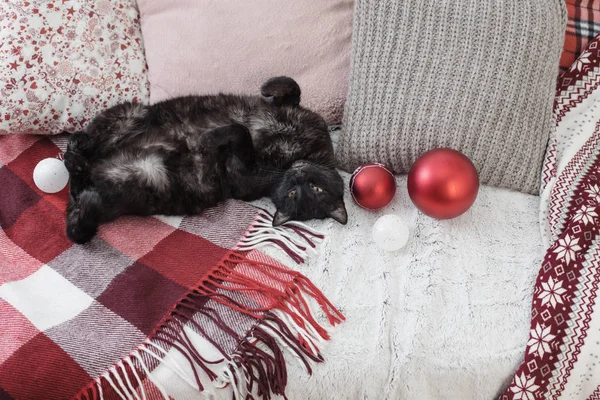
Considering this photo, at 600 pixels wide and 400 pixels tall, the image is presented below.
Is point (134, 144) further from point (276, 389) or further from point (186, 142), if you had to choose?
point (276, 389)

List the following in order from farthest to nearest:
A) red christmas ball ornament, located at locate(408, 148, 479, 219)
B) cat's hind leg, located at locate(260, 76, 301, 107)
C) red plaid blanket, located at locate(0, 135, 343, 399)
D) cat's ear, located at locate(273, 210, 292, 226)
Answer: cat's hind leg, located at locate(260, 76, 301, 107), cat's ear, located at locate(273, 210, 292, 226), red christmas ball ornament, located at locate(408, 148, 479, 219), red plaid blanket, located at locate(0, 135, 343, 399)

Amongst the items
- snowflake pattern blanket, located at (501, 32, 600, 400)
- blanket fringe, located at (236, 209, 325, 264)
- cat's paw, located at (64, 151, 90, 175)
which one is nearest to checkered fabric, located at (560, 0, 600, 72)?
snowflake pattern blanket, located at (501, 32, 600, 400)

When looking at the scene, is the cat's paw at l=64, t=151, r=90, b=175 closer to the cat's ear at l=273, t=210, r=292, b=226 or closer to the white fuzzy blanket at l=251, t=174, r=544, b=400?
the cat's ear at l=273, t=210, r=292, b=226

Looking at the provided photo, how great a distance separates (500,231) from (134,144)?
978 millimetres

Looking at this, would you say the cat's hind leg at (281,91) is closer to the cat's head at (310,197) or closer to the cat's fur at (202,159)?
the cat's fur at (202,159)

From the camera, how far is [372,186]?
1155 millimetres

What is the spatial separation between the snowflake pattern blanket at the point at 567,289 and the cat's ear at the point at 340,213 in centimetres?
46

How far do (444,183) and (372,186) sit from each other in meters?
0.18

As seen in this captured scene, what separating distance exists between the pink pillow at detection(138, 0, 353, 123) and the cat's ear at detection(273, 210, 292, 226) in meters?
0.38

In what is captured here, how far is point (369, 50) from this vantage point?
4.07 feet

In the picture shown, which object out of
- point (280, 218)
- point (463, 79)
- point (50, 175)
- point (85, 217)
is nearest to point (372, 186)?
point (280, 218)

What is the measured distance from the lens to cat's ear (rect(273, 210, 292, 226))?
3.84 ft

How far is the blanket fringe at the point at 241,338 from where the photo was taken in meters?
0.88

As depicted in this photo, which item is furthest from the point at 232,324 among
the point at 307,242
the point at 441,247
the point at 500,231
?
the point at 500,231
